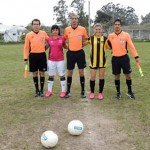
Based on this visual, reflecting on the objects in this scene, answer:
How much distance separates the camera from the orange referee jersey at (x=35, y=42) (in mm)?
9500

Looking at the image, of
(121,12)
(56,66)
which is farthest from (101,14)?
(56,66)

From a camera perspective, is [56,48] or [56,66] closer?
[56,48]

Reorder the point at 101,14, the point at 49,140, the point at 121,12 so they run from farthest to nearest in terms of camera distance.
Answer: the point at 121,12
the point at 101,14
the point at 49,140

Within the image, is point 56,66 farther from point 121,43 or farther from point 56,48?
point 121,43

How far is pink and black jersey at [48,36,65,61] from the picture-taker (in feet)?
30.9

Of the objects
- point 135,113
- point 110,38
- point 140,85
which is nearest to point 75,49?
point 110,38

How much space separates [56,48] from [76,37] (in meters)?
0.58

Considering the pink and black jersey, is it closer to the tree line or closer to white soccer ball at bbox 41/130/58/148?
white soccer ball at bbox 41/130/58/148

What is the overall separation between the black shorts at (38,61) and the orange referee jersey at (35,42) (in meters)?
0.10

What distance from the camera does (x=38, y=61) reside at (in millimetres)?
9680

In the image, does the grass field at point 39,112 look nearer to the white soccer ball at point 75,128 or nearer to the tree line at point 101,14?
the white soccer ball at point 75,128

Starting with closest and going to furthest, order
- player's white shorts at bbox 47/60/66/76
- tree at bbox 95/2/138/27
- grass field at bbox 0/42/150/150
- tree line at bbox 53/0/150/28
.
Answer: grass field at bbox 0/42/150/150
player's white shorts at bbox 47/60/66/76
tree line at bbox 53/0/150/28
tree at bbox 95/2/138/27

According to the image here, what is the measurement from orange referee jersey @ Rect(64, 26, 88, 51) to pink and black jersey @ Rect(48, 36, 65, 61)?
18 centimetres

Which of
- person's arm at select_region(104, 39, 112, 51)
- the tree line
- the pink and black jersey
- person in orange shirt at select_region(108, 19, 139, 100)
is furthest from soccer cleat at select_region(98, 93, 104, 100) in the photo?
the tree line
